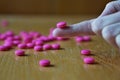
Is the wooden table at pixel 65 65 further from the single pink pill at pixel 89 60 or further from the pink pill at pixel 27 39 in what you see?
the pink pill at pixel 27 39

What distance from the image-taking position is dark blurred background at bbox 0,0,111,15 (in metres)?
2.61

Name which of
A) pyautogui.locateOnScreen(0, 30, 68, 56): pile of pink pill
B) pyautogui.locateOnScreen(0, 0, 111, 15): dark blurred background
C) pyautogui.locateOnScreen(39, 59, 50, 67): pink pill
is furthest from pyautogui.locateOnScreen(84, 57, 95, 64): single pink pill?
pyautogui.locateOnScreen(0, 0, 111, 15): dark blurred background

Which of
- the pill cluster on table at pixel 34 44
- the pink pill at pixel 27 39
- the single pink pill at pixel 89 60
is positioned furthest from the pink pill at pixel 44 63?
the pink pill at pixel 27 39

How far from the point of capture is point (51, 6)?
8.75ft

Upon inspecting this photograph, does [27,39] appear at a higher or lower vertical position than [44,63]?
higher

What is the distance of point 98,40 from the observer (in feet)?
4.21

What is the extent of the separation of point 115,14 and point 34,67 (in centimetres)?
28

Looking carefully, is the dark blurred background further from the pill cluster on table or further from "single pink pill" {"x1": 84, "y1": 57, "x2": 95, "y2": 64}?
"single pink pill" {"x1": 84, "y1": 57, "x2": 95, "y2": 64}

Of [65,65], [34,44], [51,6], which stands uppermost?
[51,6]

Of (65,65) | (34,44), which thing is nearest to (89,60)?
(65,65)

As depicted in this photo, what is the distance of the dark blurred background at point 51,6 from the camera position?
261 cm

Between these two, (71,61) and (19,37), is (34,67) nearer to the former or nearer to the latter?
(71,61)

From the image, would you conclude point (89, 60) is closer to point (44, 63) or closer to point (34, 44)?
point (44, 63)

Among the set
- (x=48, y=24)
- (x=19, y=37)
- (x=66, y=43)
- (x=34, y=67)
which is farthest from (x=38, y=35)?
(x=34, y=67)
